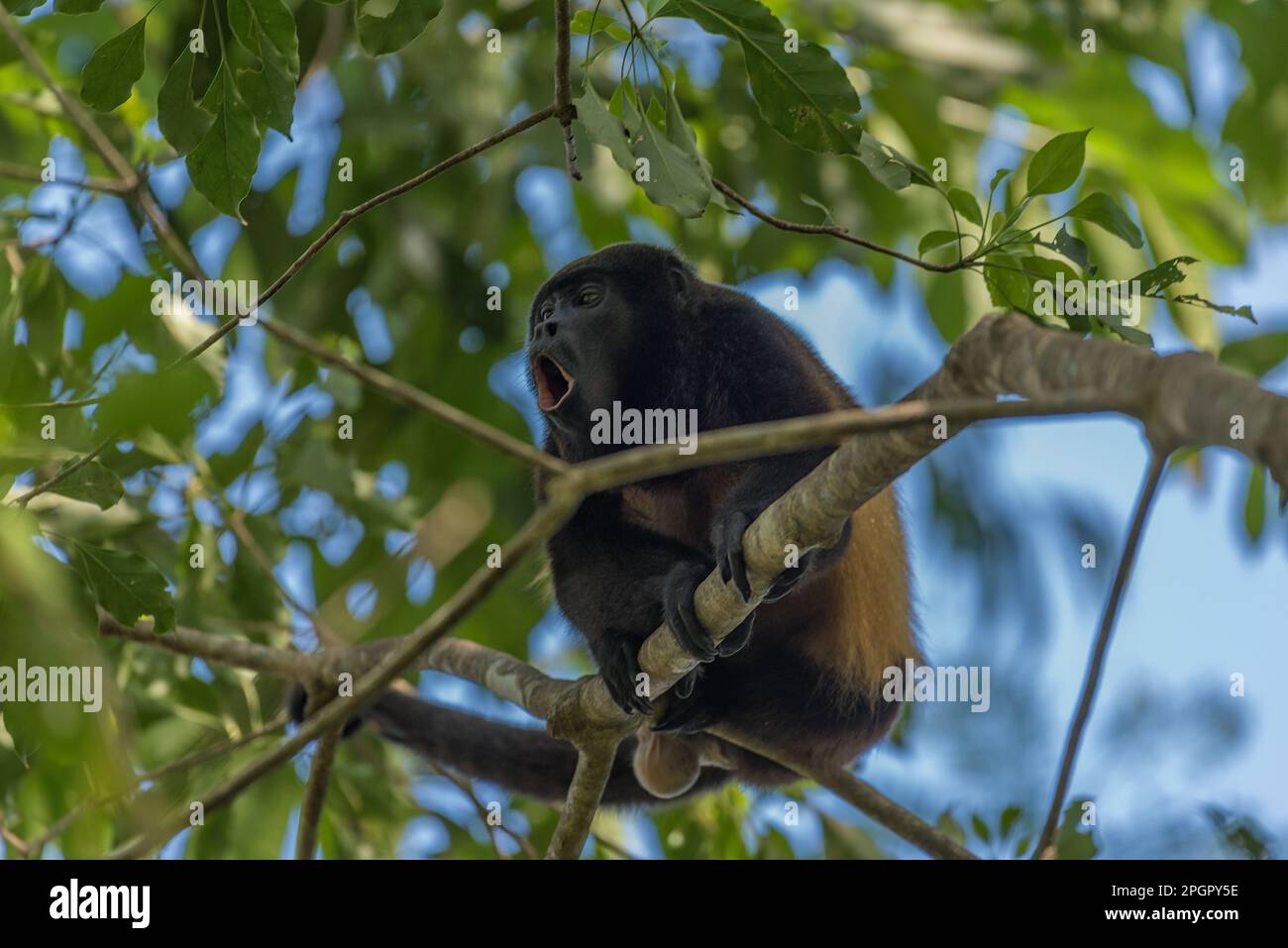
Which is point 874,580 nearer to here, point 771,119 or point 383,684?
point 771,119

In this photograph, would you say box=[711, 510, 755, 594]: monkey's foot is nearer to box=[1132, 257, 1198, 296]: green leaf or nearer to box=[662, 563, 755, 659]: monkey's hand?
box=[662, 563, 755, 659]: monkey's hand

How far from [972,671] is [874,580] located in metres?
0.62

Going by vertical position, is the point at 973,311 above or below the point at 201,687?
above

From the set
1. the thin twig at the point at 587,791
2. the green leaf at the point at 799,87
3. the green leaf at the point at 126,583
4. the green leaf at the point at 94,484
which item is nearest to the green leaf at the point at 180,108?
the green leaf at the point at 94,484

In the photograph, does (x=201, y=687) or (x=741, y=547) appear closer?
(x=741, y=547)

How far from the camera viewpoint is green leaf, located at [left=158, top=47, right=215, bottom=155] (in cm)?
314

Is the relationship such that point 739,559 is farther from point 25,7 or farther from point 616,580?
point 25,7

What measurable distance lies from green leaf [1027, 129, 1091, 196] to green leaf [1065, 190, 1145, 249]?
7 cm

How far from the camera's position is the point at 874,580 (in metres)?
4.77

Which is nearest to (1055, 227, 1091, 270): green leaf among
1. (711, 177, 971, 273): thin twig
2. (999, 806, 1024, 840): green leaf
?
(711, 177, 971, 273): thin twig

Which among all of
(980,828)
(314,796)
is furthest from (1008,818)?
(314,796)

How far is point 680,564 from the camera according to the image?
3.88 metres

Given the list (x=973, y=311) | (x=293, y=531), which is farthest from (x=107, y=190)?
(x=973, y=311)
